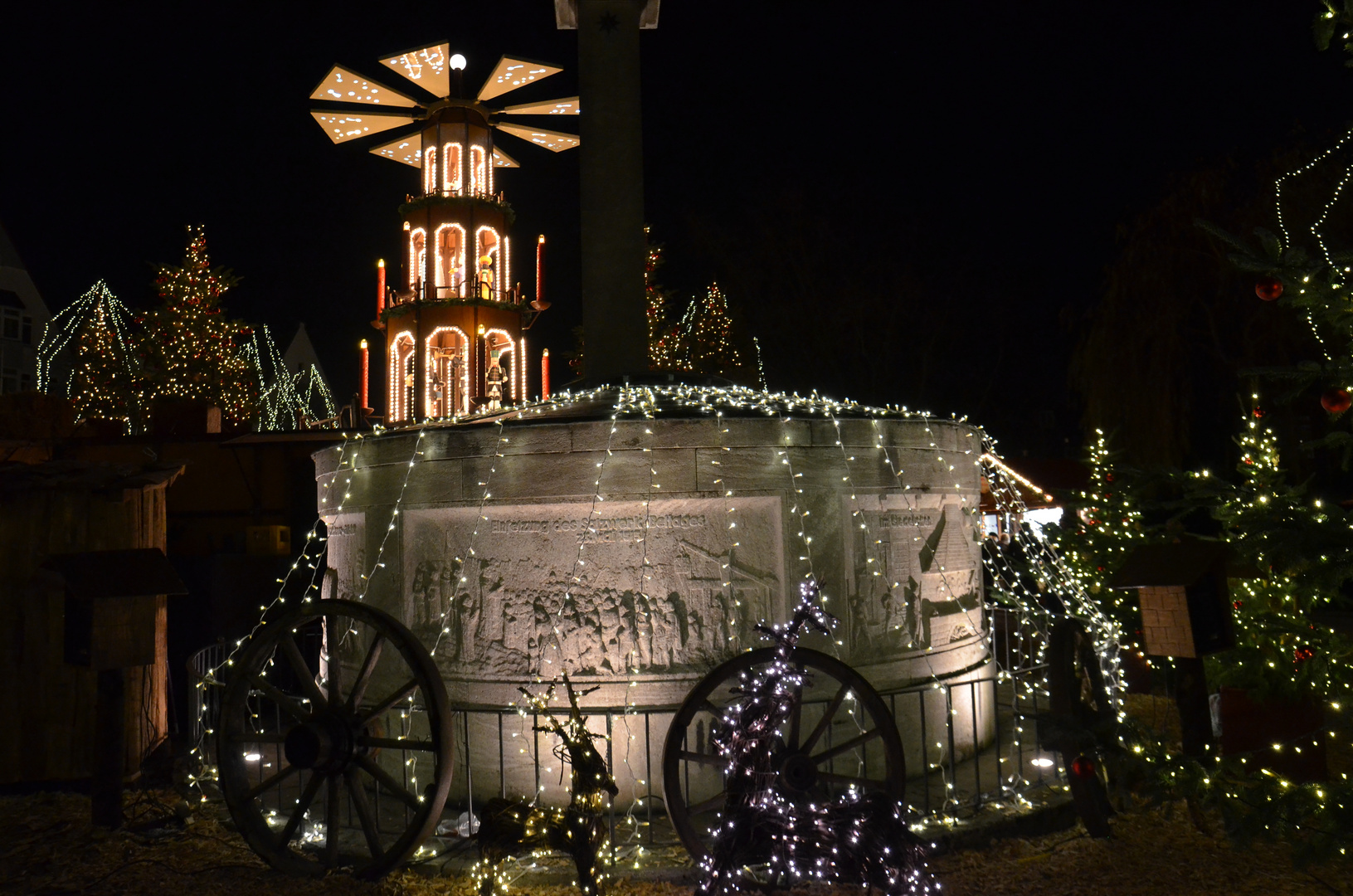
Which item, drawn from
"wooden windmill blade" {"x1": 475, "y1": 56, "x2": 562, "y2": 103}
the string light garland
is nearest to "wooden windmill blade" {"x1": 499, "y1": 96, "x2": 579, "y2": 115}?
"wooden windmill blade" {"x1": 475, "y1": 56, "x2": 562, "y2": 103}

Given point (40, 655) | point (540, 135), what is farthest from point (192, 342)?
point (40, 655)

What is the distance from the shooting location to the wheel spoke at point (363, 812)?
4906mm

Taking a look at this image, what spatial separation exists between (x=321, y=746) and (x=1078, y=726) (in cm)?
432

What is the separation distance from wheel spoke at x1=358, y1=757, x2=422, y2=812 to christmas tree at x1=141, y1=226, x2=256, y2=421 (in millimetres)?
28689

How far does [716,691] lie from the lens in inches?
Answer: 234

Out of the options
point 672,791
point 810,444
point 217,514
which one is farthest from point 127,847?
point 217,514

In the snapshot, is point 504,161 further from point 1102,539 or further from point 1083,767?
point 1083,767

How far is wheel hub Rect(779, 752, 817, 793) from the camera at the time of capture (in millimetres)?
4723

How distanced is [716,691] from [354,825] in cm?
244

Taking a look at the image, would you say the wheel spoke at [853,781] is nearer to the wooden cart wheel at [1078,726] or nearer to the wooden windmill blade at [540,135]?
the wooden cart wheel at [1078,726]

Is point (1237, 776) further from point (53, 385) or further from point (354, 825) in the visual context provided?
point (53, 385)

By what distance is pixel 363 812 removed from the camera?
16.1ft

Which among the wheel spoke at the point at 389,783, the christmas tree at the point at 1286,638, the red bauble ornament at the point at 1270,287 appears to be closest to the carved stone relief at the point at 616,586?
the wheel spoke at the point at 389,783

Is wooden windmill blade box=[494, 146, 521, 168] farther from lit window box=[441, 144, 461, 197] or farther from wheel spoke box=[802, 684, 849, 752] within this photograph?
wheel spoke box=[802, 684, 849, 752]
